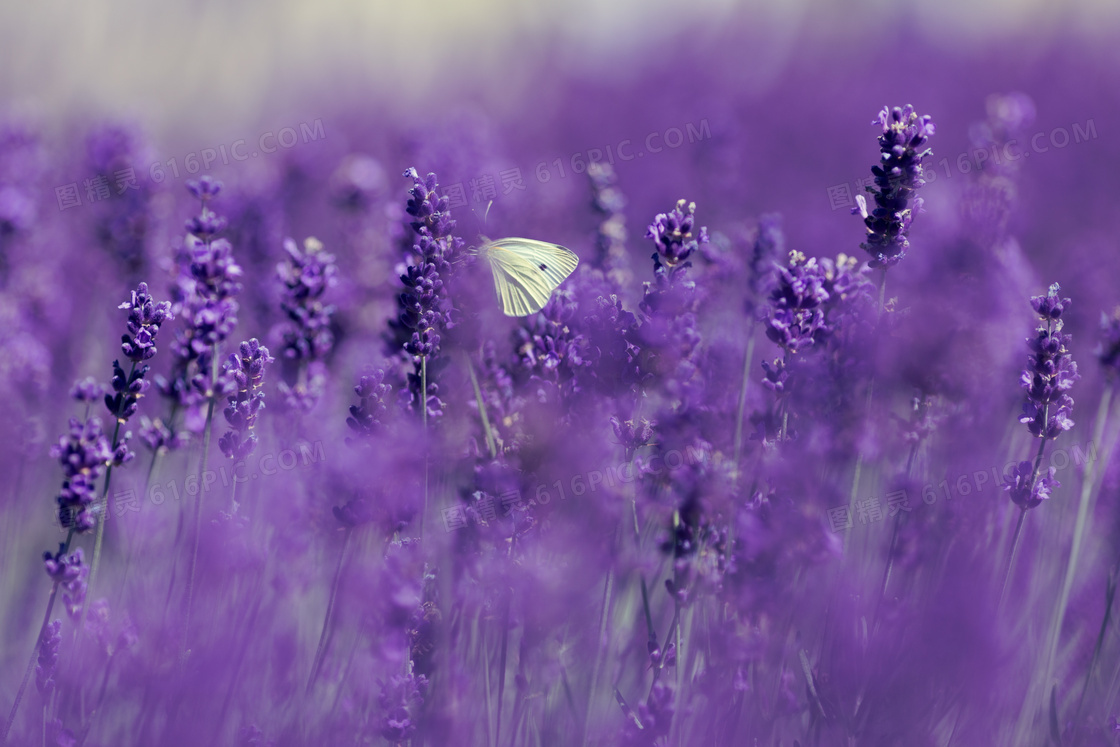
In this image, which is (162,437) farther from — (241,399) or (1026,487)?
(1026,487)

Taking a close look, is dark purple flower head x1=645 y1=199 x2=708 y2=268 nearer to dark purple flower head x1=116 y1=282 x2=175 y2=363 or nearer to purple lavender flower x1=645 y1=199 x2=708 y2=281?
purple lavender flower x1=645 y1=199 x2=708 y2=281

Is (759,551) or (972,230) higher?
(972,230)

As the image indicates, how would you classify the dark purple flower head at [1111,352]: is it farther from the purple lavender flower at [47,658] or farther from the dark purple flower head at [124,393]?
the purple lavender flower at [47,658]

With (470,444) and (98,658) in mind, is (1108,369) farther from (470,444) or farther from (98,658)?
(98,658)

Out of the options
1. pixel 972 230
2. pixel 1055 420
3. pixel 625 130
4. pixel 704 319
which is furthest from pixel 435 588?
pixel 625 130

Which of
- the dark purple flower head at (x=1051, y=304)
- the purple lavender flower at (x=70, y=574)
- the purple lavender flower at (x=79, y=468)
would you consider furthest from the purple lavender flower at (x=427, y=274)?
the dark purple flower head at (x=1051, y=304)

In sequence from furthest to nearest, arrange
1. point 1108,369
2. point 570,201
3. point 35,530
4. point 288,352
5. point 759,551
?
1. point 570,201
2. point 35,530
3. point 288,352
4. point 1108,369
5. point 759,551
